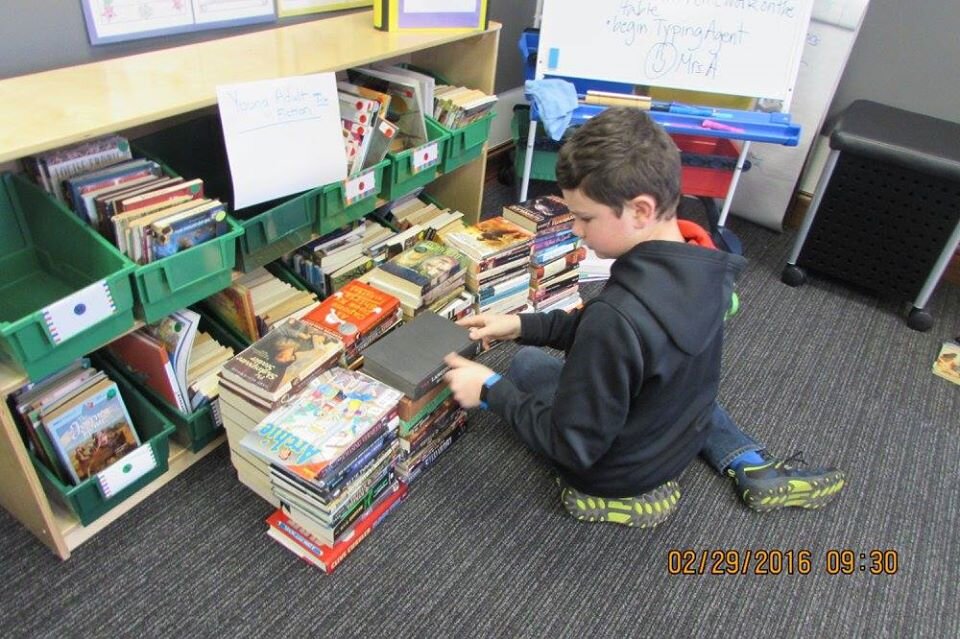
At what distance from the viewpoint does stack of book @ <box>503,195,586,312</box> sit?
6.57 feet

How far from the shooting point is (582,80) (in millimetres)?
2305

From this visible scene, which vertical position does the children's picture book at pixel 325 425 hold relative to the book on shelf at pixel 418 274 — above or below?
below

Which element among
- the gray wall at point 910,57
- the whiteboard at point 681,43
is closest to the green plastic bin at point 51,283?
the whiteboard at point 681,43

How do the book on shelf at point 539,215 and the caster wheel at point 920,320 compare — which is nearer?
the book on shelf at point 539,215

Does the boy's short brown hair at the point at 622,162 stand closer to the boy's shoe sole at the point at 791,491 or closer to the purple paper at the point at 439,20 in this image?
the boy's shoe sole at the point at 791,491

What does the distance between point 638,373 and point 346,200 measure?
35.2 inches

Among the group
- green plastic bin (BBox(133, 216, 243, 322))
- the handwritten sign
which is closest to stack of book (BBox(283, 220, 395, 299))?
the handwritten sign

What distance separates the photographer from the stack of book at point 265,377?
1351 millimetres

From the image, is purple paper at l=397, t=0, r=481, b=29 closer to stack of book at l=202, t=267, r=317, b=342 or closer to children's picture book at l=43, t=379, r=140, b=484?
stack of book at l=202, t=267, r=317, b=342

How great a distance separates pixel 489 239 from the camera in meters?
1.90

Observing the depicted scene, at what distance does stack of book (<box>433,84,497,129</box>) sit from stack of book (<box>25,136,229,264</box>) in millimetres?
864

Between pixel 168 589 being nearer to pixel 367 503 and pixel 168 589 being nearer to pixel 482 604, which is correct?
pixel 367 503

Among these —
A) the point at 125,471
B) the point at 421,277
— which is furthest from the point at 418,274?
the point at 125,471

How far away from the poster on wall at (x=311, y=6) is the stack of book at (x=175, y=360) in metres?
0.93
